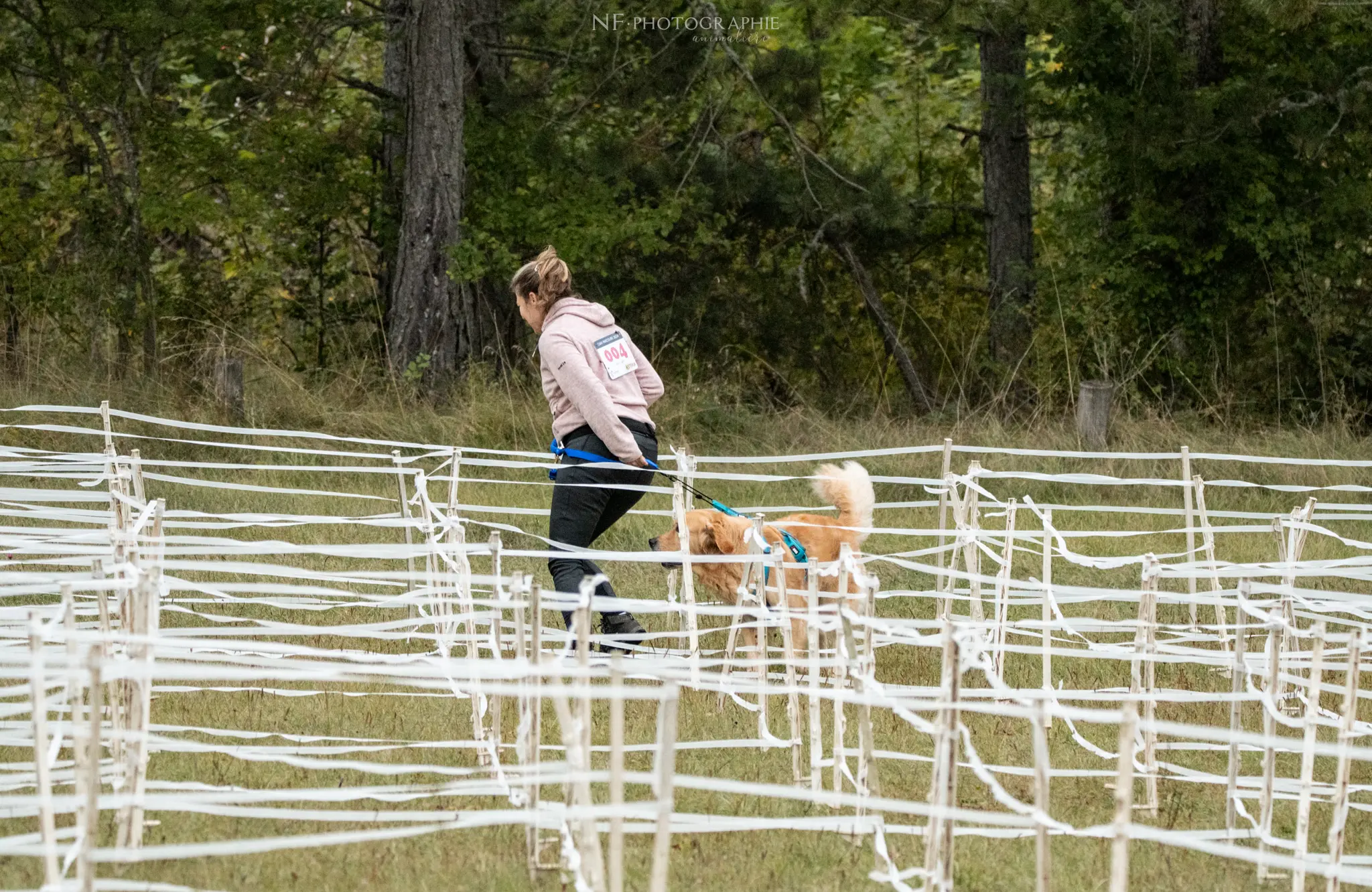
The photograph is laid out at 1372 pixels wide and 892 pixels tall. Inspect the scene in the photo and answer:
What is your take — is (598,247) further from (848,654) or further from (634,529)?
(848,654)

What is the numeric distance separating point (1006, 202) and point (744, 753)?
1097cm

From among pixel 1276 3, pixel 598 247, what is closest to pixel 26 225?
pixel 598 247

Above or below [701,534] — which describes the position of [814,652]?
below

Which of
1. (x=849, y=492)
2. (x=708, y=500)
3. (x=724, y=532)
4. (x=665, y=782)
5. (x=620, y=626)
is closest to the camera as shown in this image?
(x=665, y=782)

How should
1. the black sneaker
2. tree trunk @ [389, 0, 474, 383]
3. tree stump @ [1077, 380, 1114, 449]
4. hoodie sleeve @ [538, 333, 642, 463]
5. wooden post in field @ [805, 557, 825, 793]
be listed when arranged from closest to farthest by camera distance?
1. wooden post in field @ [805, 557, 825, 793]
2. hoodie sleeve @ [538, 333, 642, 463]
3. the black sneaker
4. tree stump @ [1077, 380, 1114, 449]
5. tree trunk @ [389, 0, 474, 383]

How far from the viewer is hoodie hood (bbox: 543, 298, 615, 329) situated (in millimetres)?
5863

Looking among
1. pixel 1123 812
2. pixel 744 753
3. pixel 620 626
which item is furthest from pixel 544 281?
pixel 1123 812

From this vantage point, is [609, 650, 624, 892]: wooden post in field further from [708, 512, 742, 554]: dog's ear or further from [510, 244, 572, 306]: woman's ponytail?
[708, 512, 742, 554]: dog's ear

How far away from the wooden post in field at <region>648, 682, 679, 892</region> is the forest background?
8915 millimetres

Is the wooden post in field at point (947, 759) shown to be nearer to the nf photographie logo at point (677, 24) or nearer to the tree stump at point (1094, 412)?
the tree stump at point (1094, 412)

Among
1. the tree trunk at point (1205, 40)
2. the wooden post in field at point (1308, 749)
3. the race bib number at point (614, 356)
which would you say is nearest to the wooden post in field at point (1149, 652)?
the wooden post in field at point (1308, 749)

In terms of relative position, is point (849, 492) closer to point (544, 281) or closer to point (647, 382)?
point (647, 382)

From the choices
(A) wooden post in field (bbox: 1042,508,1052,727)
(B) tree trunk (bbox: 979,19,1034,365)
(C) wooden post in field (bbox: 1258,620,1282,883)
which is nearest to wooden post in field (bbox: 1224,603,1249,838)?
(C) wooden post in field (bbox: 1258,620,1282,883)

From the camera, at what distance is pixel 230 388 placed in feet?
38.1
